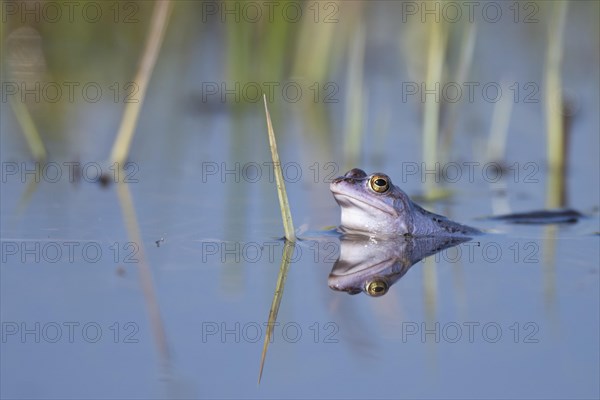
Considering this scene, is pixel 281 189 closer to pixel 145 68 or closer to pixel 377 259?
pixel 377 259

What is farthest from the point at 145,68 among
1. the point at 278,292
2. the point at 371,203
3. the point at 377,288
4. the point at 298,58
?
the point at 298,58

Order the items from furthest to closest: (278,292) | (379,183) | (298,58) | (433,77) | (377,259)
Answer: (298,58)
(433,77)
(379,183)
(377,259)
(278,292)

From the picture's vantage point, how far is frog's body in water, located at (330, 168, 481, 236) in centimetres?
708

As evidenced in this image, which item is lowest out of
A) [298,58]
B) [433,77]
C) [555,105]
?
[555,105]

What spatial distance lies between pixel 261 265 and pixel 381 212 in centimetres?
125

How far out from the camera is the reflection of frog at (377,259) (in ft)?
19.4

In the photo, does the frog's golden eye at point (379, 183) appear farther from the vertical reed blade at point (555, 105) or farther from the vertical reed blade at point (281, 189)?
the vertical reed blade at point (555, 105)

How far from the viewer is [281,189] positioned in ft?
20.5

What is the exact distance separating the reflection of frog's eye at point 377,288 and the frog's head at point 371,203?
45.3 inches

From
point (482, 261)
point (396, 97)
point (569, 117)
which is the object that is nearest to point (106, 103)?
point (396, 97)

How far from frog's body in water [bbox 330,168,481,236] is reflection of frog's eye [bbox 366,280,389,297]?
1151mm

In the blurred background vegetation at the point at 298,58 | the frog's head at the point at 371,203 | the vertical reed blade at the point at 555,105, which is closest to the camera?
the frog's head at the point at 371,203

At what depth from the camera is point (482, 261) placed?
6633mm

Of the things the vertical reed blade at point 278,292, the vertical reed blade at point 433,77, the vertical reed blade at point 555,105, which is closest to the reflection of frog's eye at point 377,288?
the vertical reed blade at point 278,292
